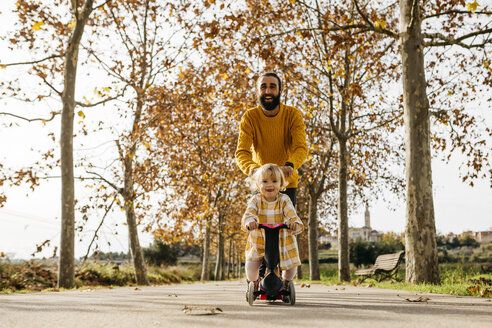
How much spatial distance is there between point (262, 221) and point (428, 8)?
43.4ft

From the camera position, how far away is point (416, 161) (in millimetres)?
9094

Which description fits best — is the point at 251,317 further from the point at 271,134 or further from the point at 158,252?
the point at 158,252

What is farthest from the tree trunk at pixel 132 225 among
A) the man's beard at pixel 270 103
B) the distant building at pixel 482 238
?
the distant building at pixel 482 238

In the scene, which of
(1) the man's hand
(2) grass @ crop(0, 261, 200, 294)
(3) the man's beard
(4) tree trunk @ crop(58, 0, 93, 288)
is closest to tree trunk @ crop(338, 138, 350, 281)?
(2) grass @ crop(0, 261, 200, 294)

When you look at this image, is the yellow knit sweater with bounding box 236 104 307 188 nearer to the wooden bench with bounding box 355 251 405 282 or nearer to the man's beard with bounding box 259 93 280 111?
the man's beard with bounding box 259 93 280 111

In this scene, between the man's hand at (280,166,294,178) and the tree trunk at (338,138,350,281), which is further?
the tree trunk at (338,138,350,281)

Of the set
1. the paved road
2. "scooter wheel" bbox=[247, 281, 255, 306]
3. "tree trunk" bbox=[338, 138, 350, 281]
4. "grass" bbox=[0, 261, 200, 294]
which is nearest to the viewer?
the paved road

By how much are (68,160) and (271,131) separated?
28.9 ft

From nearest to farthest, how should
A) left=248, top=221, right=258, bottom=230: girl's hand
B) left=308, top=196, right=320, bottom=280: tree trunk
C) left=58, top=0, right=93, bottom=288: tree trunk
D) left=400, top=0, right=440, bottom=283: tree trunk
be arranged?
left=248, top=221, right=258, bottom=230: girl's hand → left=400, top=0, right=440, bottom=283: tree trunk → left=58, top=0, right=93, bottom=288: tree trunk → left=308, top=196, right=320, bottom=280: tree trunk

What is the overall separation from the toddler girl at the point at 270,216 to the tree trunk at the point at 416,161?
5.37m

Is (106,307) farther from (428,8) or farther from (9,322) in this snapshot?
(428,8)

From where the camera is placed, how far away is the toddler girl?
4402 mm

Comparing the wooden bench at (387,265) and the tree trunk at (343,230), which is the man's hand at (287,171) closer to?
the wooden bench at (387,265)

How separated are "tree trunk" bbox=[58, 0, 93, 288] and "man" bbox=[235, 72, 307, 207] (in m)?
8.54
